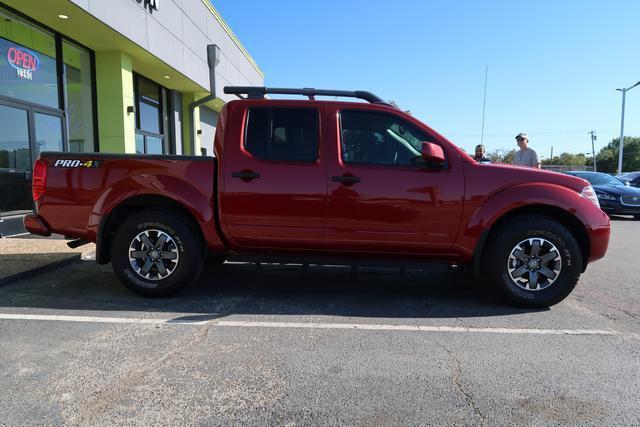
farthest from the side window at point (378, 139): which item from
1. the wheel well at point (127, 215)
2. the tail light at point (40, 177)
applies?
the tail light at point (40, 177)

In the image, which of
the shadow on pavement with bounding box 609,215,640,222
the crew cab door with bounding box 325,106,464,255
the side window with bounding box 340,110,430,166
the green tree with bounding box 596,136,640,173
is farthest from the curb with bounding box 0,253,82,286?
the green tree with bounding box 596,136,640,173

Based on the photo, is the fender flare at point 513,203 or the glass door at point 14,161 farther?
the glass door at point 14,161

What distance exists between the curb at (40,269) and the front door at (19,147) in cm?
348

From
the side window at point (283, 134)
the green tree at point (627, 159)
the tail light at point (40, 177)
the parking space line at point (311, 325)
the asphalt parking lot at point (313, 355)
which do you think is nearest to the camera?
the asphalt parking lot at point (313, 355)

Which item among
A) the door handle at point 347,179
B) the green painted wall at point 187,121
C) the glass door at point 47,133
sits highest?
the green painted wall at point 187,121

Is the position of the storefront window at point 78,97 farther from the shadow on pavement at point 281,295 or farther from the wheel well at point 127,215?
the wheel well at point 127,215

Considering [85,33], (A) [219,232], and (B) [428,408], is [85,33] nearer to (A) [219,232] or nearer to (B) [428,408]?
(A) [219,232]

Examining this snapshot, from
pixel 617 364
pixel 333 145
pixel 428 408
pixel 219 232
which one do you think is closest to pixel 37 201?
pixel 219 232

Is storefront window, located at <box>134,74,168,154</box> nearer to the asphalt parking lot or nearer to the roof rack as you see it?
the asphalt parking lot

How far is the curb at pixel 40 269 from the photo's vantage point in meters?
5.32

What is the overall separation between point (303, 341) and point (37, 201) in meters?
3.33

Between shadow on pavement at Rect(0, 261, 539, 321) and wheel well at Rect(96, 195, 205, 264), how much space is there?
0.54m

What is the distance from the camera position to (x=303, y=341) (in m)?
3.79

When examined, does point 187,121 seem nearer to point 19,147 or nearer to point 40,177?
point 19,147
